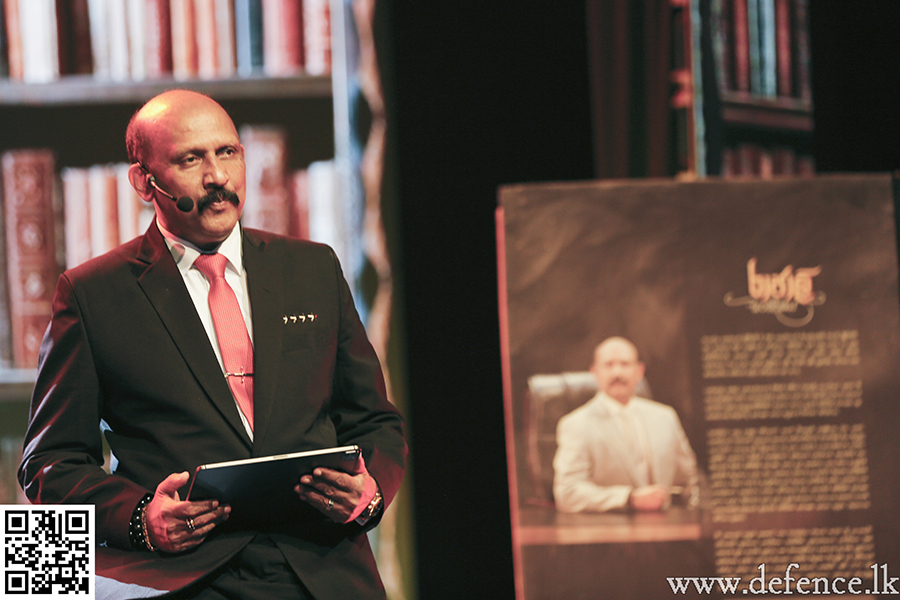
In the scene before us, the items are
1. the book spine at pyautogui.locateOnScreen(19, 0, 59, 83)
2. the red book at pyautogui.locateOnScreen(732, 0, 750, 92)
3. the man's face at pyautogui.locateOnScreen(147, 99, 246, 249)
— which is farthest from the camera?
the red book at pyautogui.locateOnScreen(732, 0, 750, 92)

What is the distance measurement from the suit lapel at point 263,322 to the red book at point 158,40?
3.12 feet

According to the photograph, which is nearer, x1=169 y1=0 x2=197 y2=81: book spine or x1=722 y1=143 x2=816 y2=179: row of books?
x1=169 y1=0 x2=197 y2=81: book spine

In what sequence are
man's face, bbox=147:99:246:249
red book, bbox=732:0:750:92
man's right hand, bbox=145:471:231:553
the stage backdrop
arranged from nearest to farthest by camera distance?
man's right hand, bbox=145:471:231:553 < man's face, bbox=147:99:246:249 < the stage backdrop < red book, bbox=732:0:750:92

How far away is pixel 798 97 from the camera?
253 centimetres

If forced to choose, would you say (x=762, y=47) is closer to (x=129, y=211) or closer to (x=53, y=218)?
(x=129, y=211)

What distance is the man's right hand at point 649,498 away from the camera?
193cm

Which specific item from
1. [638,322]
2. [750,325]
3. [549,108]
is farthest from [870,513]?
[549,108]

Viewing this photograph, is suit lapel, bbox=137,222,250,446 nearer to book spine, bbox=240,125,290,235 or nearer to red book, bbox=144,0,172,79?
book spine, bbox=240,125,290,235

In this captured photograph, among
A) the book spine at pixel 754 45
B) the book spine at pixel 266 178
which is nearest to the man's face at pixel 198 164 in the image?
the book spine at pixel 266 178

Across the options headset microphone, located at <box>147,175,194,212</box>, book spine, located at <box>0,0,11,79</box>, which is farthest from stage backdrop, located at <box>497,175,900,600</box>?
book spine, located at <box>0,0,11,79</box>

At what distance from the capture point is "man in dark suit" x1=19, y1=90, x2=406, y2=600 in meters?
1.21

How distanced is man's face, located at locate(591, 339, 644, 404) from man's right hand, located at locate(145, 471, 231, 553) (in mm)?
1062

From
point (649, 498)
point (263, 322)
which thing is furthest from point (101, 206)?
point (649, 498)

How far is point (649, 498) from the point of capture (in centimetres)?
193
